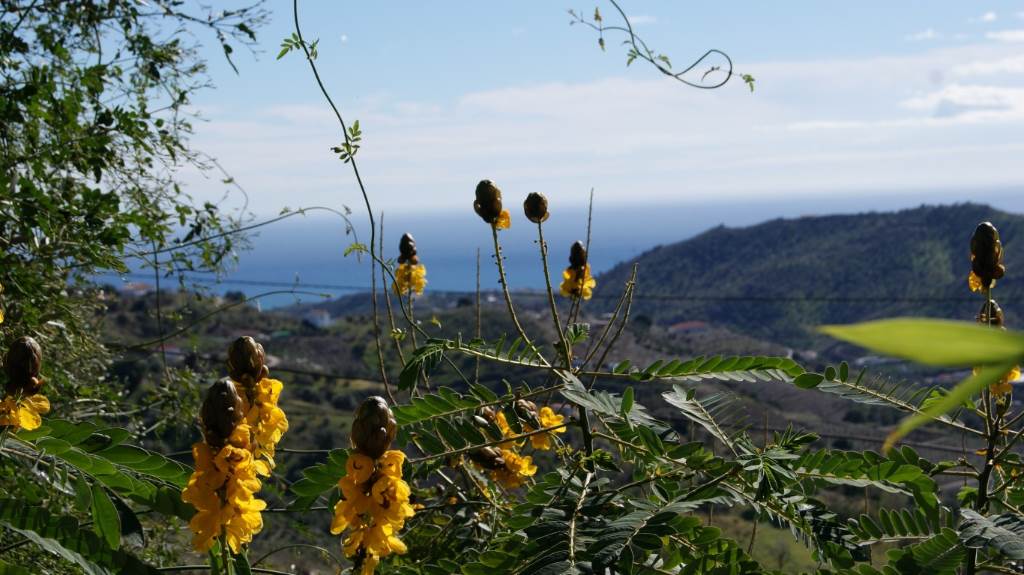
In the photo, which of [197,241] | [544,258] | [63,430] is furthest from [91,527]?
[197,241]

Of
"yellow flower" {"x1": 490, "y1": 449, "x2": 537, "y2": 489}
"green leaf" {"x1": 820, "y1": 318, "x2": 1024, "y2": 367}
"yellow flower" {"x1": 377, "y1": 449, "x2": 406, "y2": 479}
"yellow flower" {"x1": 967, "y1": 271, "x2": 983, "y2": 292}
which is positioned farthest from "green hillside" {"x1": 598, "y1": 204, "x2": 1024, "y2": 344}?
"green leaf" {"x1": 820, "y1": 318, "x2": 1024, "y2": 367}

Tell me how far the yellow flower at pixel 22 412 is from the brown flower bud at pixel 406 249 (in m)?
1.37

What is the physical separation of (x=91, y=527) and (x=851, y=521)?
125cm

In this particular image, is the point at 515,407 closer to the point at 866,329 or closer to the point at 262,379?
the point at 262,379

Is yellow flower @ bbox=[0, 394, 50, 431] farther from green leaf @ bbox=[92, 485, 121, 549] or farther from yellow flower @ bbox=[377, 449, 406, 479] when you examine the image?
yellow flower @ bbox=[377, 449, 406, 479]

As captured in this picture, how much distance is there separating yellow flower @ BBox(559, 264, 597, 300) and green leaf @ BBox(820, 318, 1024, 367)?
2007mm

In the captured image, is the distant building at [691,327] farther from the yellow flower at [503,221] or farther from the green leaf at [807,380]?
the green leaf at [807,380]

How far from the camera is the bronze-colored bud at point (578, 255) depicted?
2.43m

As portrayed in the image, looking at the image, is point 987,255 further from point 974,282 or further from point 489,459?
point 489,459

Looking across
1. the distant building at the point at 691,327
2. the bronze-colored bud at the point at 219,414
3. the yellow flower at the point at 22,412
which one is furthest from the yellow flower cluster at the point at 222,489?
the distant building at the point at 691,327

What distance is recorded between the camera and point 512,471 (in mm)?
2361

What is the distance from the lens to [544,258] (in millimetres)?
2055

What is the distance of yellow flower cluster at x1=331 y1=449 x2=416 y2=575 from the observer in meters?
1.19

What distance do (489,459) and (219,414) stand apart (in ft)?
3.85
